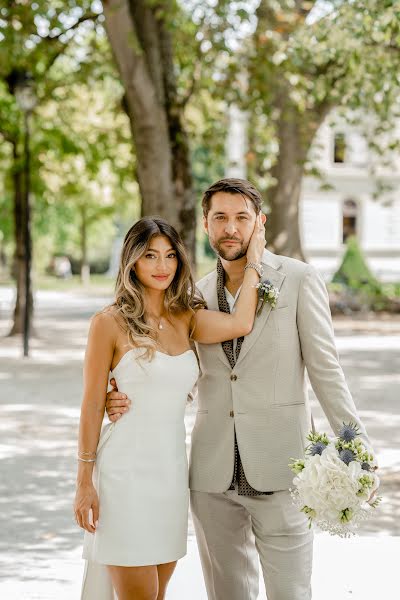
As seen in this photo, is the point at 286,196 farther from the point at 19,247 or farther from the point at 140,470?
the point at 140,470

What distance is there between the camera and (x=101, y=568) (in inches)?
169

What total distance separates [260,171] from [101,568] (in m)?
18.2

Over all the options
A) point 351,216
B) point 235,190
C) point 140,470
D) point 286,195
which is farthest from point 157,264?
point 351,216

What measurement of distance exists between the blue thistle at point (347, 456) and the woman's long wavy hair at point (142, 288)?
880 millimetres

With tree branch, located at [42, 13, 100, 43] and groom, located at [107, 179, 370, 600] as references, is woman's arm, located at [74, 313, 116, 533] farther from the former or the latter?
tree branch, located at [42, 13, 100, 43]

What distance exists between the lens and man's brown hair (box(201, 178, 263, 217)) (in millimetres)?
4172

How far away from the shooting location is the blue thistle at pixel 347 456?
3797mm

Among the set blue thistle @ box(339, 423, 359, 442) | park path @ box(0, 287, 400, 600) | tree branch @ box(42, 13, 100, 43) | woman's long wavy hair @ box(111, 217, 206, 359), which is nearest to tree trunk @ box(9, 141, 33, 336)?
park path @ box(0, 287, 400, 600)

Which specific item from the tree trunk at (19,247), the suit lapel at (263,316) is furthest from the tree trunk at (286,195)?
the suit lapel at (263,316)

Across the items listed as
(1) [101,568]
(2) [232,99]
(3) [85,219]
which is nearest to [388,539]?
(1) [101,568]

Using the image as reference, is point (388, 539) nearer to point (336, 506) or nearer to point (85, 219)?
point (336, 506)

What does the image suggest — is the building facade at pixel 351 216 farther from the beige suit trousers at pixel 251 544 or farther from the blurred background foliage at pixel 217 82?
the beige suit trousers at pixel 251 544

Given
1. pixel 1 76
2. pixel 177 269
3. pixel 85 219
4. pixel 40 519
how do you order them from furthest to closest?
pixel 85 219
pixel 1 76
pixel 40 519
pixel 177 269

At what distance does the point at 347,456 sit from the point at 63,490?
491 cm
